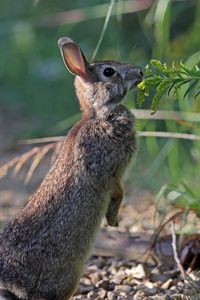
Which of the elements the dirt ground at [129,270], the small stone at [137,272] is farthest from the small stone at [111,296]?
the small stone at [137,272]

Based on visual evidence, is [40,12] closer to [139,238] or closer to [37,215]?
[139,238]

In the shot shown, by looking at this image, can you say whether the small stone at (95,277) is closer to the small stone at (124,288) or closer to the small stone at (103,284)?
the small stone at (103,284)

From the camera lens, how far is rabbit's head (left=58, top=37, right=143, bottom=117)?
536 cm

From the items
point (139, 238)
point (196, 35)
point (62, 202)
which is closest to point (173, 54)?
point (196, 35)

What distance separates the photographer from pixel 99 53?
859 centimetres

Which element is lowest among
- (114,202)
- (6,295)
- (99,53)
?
(6,295)

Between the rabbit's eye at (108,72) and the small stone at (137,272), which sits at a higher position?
the rabbit's eye at (108,72)

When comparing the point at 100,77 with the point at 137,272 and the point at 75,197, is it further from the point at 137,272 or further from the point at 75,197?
the point at 137,272

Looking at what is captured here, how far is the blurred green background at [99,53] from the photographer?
22.4ft

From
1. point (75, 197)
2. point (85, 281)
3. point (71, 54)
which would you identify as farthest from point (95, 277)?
point (71, 54)

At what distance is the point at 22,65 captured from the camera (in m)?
10.0

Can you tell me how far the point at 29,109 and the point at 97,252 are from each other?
3.64m

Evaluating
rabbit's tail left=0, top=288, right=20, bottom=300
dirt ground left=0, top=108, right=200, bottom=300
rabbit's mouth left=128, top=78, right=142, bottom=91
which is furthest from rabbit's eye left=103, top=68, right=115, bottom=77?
rabbit's tail left=0, top=288, right=20, bottom=300

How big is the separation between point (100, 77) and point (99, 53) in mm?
3197
